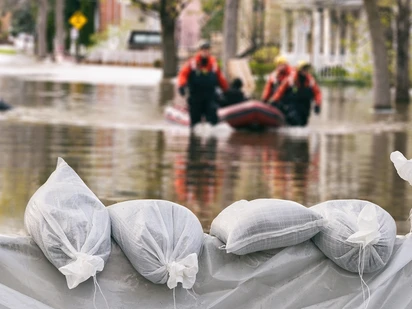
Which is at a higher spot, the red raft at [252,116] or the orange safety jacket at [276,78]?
the orange safety jacket at [276,78]

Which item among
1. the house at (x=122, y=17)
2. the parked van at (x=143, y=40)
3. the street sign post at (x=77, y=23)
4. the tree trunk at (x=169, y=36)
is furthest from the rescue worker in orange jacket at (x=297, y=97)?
the house at (x=122, y=17)

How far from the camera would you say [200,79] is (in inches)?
909

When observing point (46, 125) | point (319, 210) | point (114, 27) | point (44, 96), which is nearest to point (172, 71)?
point (44, 96)

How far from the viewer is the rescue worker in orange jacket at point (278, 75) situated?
24.7 meters

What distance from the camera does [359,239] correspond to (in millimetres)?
5305

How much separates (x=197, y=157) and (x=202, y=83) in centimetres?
523

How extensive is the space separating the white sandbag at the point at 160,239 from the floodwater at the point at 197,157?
471cm

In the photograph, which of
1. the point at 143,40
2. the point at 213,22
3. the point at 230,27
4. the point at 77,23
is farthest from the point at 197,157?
the point at 143,40

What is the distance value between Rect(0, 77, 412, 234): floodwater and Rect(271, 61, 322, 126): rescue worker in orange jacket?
0.92ft

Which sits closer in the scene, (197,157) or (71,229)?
(71,229)

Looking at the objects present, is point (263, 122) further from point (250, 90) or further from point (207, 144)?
point (250, 90)

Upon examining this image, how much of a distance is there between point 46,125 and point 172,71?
29.7 meters

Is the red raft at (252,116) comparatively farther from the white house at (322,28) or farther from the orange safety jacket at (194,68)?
the white house at (322,28)

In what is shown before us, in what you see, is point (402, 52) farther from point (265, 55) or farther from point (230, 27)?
point (265, 55)
